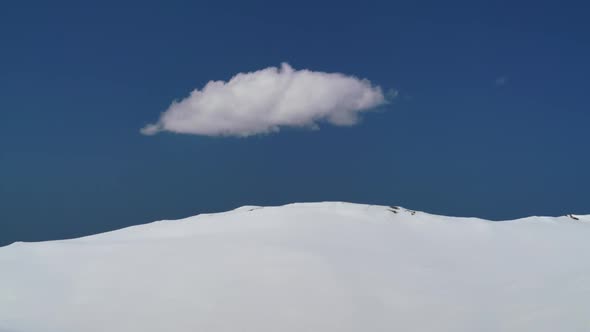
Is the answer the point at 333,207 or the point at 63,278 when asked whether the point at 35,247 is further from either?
the point at 333,207

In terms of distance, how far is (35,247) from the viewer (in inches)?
1425

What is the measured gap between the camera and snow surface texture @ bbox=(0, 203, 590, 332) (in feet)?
85.7

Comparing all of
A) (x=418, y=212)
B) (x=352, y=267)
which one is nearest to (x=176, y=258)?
(x=352, y=267)

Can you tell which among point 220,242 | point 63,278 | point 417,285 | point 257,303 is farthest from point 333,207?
point 63,278

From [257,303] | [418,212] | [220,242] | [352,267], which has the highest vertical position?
[418,212]

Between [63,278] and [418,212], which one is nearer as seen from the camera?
[63,278]

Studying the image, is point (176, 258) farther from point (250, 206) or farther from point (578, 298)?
point (578, 298)

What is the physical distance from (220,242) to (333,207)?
11617 millimetres

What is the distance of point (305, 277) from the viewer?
100ft

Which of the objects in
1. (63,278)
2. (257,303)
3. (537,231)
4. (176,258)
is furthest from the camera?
(537,231)

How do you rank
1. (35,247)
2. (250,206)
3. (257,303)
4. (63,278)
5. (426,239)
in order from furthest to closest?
(250,206)
(426,239)
(35,247)
(63,278)
(257,303)

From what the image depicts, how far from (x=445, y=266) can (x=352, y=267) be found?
6175 mm

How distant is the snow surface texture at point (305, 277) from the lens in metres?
26.1

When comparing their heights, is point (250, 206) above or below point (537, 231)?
above
